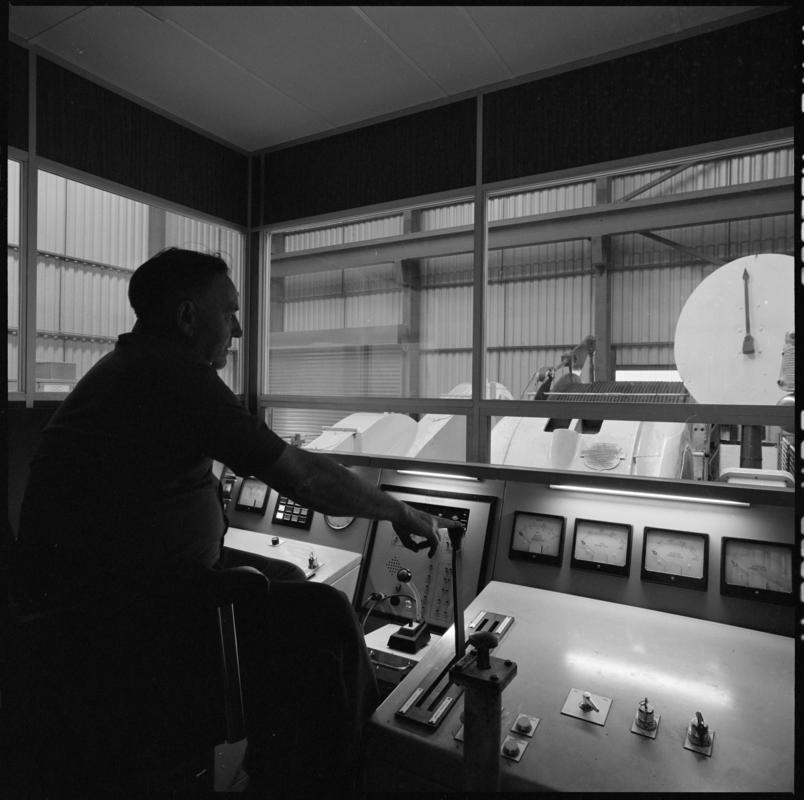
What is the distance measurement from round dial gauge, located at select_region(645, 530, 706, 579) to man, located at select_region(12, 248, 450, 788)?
70cm

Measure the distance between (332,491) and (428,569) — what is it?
783mm

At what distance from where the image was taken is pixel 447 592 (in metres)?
1.72

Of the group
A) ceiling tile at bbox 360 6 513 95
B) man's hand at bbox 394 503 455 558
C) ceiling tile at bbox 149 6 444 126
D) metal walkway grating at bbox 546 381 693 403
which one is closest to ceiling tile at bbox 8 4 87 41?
ceiling tile at bbox 149 6 444 126

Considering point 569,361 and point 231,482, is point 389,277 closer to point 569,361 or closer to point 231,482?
point 569,361

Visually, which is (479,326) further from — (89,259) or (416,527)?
(89,259)

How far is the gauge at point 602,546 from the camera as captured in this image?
1.56 meters

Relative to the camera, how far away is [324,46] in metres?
1.99

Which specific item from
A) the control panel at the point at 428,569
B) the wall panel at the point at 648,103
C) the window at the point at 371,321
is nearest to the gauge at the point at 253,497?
the window at the point at 371,321

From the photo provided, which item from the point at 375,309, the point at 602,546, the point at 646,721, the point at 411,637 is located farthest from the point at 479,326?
the point at 646,721

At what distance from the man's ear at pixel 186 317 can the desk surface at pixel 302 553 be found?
2.46ft

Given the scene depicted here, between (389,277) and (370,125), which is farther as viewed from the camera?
(389,277)

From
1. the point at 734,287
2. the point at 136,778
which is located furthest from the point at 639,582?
the point at 136,778

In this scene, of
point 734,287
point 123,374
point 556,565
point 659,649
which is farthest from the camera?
point 734,287

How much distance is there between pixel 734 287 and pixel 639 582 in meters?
1.08
